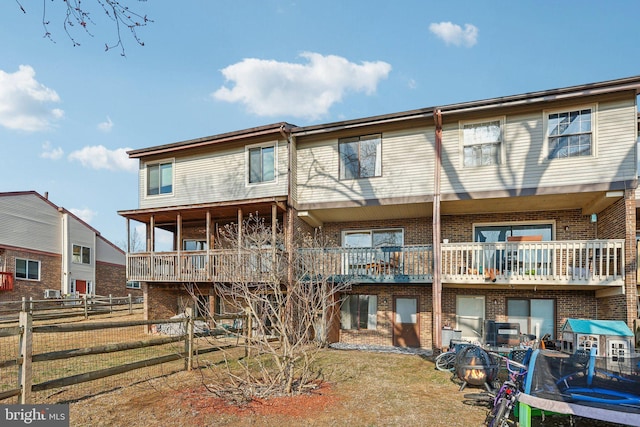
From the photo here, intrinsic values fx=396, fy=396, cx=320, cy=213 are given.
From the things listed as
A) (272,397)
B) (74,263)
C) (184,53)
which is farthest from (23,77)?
(74,263)

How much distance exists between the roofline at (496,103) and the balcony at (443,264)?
13.5 ft

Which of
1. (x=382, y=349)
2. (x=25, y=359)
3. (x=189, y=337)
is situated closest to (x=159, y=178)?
(x=189, y=337)

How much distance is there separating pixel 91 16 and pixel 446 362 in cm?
972

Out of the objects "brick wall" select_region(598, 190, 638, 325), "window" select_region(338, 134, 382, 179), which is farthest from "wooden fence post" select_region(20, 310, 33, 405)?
"brick wall" select_region(598, 190, 638, 325)

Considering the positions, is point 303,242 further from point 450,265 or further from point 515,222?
point 515,222

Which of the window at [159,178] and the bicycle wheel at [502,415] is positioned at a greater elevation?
the window at [159,178]

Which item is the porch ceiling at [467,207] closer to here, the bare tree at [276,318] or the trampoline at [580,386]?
the bare tree at [276,318]

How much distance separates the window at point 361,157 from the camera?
13688 millimetres

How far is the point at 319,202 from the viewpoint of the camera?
1405 centimetres

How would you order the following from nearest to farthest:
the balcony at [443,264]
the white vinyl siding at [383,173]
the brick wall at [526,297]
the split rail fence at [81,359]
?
the split rail fence at [81,359], the balcony at [443,264], the brick wall at [526,297], the white vinyl siding at [383,173]

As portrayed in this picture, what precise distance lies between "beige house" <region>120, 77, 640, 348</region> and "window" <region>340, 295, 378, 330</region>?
0.05 meters

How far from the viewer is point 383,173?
13477 mm

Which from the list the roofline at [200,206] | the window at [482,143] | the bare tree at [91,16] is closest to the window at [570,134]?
the window at [482,143]

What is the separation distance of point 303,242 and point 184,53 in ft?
26.5
